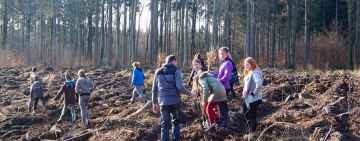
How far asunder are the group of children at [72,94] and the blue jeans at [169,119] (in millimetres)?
3580

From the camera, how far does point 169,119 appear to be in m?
8.49

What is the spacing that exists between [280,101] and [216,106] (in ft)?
→ 10.0

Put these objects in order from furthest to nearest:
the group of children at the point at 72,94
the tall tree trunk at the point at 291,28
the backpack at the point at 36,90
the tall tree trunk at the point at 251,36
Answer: the tall tree trunk at the point at 291,28 → the tall tree trunk at the point at 251,36 → the backpack at the point at 36,90 → the group of children at the point at 72,94

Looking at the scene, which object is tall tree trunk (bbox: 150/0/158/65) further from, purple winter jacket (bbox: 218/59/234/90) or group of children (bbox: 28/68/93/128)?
purple winter jacket (bbox: 218/59/234/90)

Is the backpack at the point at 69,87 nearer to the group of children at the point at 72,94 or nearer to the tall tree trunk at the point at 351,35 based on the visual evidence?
the group of children at the point at 72,94

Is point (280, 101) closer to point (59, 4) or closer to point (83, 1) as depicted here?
point (83, 1)

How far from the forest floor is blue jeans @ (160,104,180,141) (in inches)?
25.1

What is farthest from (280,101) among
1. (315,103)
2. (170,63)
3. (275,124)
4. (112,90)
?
(112,90)

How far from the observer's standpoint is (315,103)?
34.2ft

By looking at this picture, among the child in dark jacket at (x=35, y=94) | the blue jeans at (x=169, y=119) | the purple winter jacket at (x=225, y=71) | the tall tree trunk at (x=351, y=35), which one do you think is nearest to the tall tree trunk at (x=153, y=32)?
the tall tree trunk at (x=351, y=35)

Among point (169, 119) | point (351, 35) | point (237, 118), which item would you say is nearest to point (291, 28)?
point (351, 35)

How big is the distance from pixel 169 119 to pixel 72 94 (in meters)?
4.90

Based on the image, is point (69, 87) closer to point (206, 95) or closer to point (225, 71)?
point (225, 71)

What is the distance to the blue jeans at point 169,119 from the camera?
27.6ft
